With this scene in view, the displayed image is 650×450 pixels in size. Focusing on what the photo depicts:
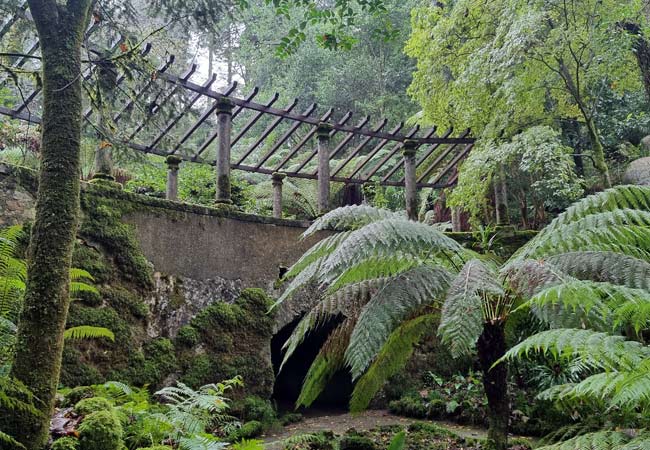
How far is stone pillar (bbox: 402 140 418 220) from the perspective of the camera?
7.97 meters

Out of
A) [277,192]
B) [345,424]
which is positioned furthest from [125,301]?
[277,192]

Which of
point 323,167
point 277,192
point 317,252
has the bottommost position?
point 317,252

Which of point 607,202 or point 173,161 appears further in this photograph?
point 173,161

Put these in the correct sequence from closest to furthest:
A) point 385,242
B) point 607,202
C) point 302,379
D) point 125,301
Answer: point 385,242 → point 607,202 → point 125,301 → point 302,379

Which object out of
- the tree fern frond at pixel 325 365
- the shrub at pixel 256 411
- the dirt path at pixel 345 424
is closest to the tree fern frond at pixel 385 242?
the tree fern frond at pixel 325 365

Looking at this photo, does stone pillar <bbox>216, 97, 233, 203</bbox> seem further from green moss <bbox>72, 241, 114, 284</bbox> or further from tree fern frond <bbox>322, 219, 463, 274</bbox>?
tree fern frond <bbox>322, 219, 463, 274</bbox>

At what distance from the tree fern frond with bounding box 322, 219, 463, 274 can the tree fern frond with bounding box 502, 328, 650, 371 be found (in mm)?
1178

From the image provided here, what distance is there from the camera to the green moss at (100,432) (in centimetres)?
246

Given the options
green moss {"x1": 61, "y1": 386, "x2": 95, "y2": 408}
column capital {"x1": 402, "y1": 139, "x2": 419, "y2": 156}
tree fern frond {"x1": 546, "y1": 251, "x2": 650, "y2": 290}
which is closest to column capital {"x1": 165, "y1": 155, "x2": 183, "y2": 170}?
column capital {"x1": 402, "y1": 139, "x2": 419, "y2": 156}

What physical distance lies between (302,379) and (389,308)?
5.51 metres

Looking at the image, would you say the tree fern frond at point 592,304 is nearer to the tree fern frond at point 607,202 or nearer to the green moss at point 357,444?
the tree fern frond at point 607,202

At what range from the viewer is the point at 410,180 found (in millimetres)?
8148

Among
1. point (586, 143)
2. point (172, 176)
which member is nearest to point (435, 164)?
point (586, 143)

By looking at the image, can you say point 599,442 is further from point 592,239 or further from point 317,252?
point 317,252
